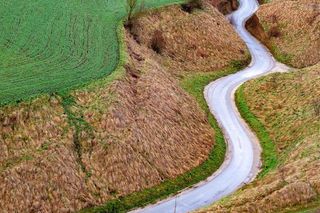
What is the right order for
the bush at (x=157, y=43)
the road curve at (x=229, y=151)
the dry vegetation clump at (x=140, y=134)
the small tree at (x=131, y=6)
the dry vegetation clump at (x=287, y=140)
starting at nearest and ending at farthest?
1. the dry vegetation clump at (x=287, y=140)
2. the dry vegetation clump at (x=140, y=134)
3. the road curve at (x=229, y=151)
4. the small tree at (x=131, y=6)
5. the bush at (x=157, y=43)

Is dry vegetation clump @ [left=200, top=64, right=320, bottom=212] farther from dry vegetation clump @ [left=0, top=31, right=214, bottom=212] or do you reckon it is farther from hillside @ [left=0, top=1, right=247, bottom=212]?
dry vegetation clump @ [left=0, top=31, right=214, bottom=212]

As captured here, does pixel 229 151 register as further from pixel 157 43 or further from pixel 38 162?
pixel 157 43

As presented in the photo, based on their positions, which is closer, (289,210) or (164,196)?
(289,210)

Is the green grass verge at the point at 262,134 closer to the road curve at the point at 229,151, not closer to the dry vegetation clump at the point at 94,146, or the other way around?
the road curve at the point at 229,151

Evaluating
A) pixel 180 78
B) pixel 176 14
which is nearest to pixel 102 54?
pixel 180 78

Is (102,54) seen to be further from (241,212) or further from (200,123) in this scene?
(241,212)

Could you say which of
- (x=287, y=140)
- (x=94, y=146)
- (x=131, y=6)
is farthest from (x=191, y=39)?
(x=94, y=146)

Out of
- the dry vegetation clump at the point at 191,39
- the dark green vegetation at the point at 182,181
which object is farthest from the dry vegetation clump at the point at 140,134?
the dry vegetation clump at the point at 191,39

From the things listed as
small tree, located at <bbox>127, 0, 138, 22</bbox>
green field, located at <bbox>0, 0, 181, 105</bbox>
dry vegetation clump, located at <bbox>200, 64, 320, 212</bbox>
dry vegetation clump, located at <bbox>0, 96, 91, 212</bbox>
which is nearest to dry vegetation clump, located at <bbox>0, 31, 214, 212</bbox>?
dry vegetation clump, located at <bbox>0, 96, 91, 212</bbox>
